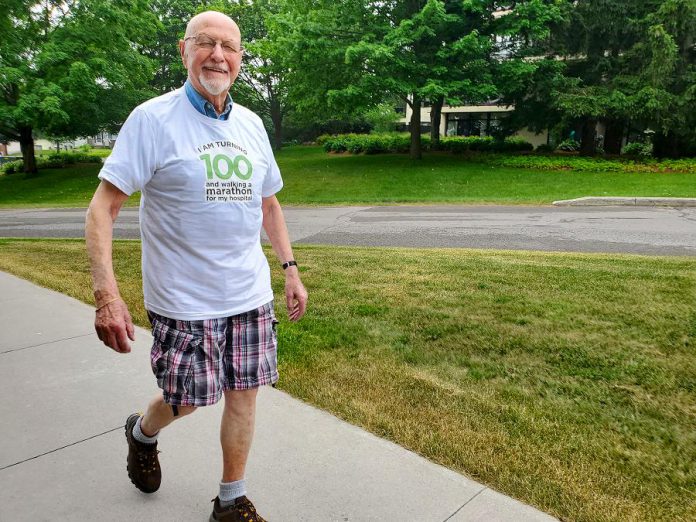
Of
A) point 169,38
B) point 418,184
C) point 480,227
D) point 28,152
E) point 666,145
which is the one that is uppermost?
point 169,38

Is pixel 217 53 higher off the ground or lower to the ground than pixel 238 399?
higher

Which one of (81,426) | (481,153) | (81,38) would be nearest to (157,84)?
(81,38)

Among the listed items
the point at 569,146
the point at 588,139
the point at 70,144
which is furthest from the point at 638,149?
the point at 70,144

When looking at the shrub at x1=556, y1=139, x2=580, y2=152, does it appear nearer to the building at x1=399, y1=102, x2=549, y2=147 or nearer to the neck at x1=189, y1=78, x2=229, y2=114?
the building at x1=399, y1=102, x2=549, y2=147

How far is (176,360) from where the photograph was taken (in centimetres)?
209

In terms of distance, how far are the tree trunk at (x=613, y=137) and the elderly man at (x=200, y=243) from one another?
27.9 metres

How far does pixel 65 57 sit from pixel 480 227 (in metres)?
17.5

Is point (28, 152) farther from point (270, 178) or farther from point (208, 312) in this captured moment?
point (208, 312)

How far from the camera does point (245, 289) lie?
219cm

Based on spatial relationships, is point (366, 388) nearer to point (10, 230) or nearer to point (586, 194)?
point (10, 230)

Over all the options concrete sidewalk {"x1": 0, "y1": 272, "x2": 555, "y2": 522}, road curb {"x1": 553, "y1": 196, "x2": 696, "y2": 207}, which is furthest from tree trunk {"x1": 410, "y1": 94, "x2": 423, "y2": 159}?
concrete sidewalk {"x1": 0, "y1": 272, "x2": 555, "y2": 522}

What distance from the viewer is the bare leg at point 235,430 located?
221 centimetres

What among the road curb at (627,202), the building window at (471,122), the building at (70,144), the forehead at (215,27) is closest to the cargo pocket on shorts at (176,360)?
the forehead at (215,27)

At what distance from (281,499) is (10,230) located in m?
12.6
